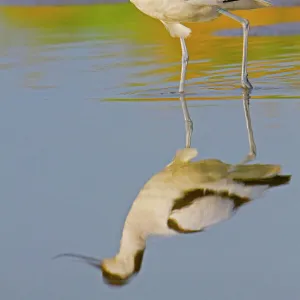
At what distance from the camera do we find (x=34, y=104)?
8.70 m

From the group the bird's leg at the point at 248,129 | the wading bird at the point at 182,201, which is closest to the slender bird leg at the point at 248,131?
the bird's leg at the point at 248,129

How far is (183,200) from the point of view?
219 inches

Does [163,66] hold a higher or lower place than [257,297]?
higher

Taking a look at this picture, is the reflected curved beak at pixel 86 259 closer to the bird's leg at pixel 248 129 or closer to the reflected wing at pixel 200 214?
the reflected wing at pixel 200 214

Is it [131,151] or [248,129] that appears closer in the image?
[131,151]

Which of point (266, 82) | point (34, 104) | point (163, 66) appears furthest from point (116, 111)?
point (163, 66)

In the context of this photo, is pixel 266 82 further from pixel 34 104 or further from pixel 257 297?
pixel 257 297

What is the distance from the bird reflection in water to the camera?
476 cm

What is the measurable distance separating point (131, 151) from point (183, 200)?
3.95ft

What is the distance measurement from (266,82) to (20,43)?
479cm

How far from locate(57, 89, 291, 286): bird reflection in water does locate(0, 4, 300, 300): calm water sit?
0.06 metres

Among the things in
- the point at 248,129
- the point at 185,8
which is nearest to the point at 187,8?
the point at 185,8

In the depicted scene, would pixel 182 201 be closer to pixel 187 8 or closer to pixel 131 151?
pixel 131 151

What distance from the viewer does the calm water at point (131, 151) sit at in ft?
14.7
